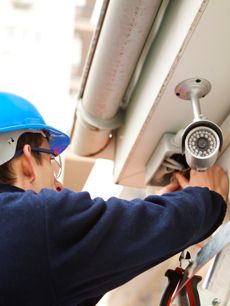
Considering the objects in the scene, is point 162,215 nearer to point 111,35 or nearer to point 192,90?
point 192,90

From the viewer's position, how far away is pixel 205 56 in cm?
86

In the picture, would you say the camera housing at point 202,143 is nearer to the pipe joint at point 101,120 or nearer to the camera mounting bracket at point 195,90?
the camera mounting bracket at point 195,90

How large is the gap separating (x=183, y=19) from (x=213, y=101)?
0.25 meters

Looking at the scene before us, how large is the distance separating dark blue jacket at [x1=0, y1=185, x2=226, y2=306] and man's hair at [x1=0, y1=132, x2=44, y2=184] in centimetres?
5

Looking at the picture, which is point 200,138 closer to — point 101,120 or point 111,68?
point 111,68

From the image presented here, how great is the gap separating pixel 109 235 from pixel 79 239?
62mm

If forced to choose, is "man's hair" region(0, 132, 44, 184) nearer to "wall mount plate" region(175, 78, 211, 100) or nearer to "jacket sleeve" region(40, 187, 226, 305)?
"jacket sleeve" region(40, 187, 226, 305)

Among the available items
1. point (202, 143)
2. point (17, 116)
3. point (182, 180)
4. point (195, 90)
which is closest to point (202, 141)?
point (202, 143)

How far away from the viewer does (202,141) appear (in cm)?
93

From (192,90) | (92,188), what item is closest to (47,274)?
(192,90)

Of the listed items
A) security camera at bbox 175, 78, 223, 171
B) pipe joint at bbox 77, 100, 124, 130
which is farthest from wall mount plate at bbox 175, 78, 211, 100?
pipe joint at bbox 77, 100, 124, 130

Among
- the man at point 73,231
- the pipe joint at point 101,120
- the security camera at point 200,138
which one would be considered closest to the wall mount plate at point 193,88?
the security camera at point 200,138

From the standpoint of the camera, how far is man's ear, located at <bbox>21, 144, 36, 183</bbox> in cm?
96

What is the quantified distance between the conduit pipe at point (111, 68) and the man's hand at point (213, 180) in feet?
1.13
